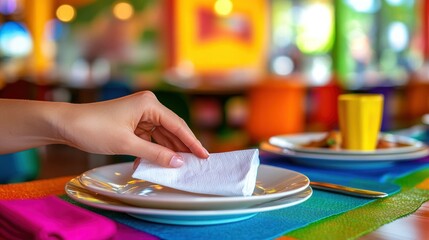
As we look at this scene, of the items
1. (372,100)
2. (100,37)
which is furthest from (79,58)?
(372,100)

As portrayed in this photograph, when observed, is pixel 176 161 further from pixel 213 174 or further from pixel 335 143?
pixel 335 143

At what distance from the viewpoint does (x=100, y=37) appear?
8195 mm

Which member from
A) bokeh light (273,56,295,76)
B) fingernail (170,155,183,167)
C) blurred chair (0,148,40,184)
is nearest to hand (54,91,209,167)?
fingernail (170,155,183,167)

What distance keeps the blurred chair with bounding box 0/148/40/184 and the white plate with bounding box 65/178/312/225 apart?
0.99 m

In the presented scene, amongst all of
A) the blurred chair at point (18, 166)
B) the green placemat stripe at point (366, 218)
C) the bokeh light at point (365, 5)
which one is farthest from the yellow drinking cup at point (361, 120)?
the bokeh light at point (365, 5)

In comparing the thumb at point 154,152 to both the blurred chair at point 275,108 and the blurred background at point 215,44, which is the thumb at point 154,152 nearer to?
the blurred chair at point 275,108

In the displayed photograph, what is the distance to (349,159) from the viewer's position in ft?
3.19

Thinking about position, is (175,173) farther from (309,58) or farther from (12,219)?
(309,58)

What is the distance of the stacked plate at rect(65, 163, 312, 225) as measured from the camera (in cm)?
54

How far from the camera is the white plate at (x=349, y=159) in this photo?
0.98m

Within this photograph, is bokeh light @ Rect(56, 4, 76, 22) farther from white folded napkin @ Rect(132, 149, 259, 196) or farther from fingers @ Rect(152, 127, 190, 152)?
white folded napkin @ Rect(132, 149, 259, 196)

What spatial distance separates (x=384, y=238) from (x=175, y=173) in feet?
0.88

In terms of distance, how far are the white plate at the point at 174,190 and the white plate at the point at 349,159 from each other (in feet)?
0.82

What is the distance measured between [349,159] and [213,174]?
1.38 ft
